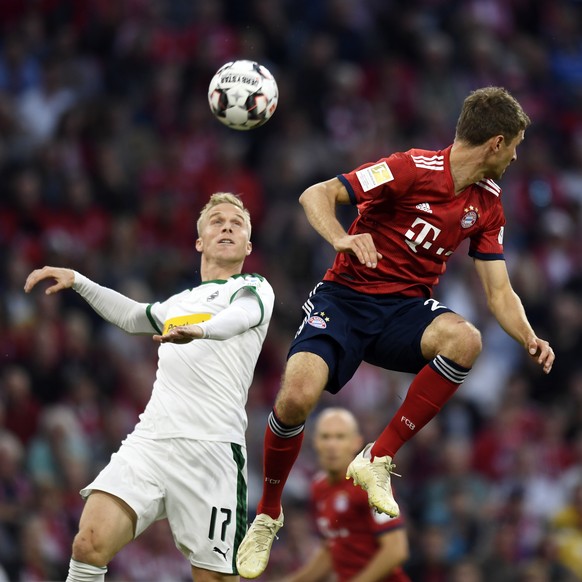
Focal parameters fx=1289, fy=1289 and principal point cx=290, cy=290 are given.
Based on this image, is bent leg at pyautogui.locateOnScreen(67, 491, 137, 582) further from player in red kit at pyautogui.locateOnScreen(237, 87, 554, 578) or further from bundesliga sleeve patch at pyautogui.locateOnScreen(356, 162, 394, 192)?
bundesliga sleeve patch at pyautogui.locateOnScreen(356, 162, 394, 192)

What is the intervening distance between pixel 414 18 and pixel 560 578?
762 cm

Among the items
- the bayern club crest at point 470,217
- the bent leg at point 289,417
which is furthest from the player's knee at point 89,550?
the bayern club crest at point 470,217

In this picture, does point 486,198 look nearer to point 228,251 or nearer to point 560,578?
point 228,251

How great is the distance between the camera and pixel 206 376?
7062 mm

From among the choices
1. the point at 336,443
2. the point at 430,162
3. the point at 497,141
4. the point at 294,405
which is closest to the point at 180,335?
the point at 294,405

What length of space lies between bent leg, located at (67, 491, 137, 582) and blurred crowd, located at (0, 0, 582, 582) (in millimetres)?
3601

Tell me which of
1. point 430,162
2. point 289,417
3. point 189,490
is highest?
point 430,162

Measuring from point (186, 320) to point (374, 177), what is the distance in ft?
4.34

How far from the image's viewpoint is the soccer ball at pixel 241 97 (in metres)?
7.53

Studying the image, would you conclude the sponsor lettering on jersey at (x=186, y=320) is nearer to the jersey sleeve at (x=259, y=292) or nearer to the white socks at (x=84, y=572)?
the jersey sleeve at (x=259, y=292)

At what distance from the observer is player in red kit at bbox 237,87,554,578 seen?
6750mm

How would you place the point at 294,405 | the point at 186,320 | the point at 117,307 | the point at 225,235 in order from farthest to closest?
the point at 117,307 → the point at 225,235 → the point at 186,320 → the point at 294,405

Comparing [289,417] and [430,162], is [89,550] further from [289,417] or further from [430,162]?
[430,162]

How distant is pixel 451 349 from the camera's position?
265 inches
